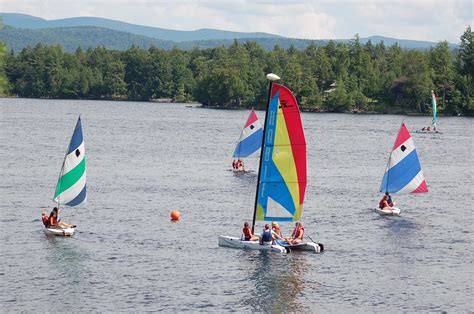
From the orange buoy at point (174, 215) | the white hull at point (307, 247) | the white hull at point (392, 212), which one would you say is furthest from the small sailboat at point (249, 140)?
the white hull at point (307, 247)

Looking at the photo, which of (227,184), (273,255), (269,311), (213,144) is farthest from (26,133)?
(269,311)

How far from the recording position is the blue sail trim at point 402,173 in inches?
2948

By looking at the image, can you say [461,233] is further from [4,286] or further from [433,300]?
[4,286]

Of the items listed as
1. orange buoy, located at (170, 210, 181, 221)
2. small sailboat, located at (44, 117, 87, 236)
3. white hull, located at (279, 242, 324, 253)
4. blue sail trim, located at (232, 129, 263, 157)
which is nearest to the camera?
white hull, located at (279, 242, 324, 253)

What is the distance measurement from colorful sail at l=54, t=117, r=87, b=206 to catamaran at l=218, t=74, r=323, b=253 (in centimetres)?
1348

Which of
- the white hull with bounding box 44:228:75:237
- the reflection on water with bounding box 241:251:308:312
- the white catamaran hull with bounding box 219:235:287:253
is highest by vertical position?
the white catamaran hull with bounding box 219:235:287:253

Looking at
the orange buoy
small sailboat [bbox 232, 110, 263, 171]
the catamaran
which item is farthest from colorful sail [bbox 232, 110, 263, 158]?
the catamaran

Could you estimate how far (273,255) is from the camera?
54.5 meters

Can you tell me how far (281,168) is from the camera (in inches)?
2109

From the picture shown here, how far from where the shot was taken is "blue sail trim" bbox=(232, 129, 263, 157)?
96.9m

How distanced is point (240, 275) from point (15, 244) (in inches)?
658

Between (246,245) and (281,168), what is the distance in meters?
6.10

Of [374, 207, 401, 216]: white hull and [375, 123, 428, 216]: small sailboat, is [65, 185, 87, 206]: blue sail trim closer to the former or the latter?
[374, 207, 401, 216]: white hull

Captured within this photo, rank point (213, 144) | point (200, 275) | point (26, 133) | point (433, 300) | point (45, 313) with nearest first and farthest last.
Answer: point (45, 313) < point (433, 300) < point (200, 275) < point (213, 144) < point (26, 133)
